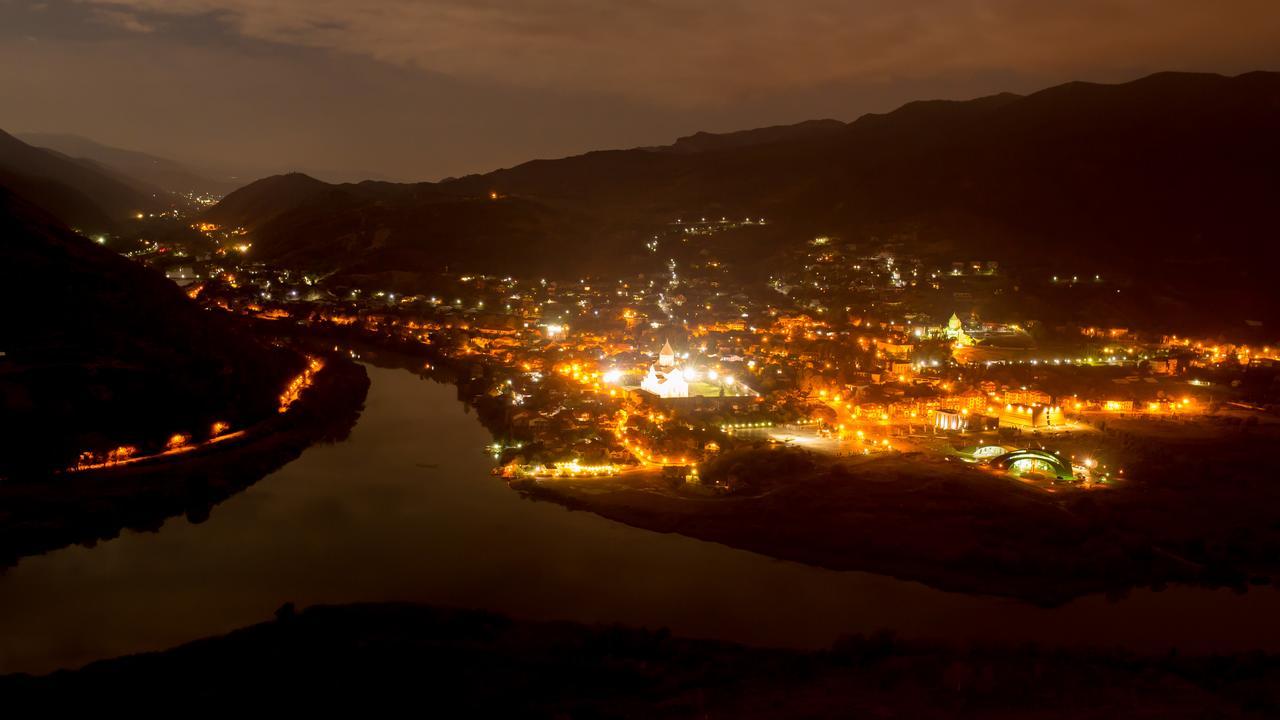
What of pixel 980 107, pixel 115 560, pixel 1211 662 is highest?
pixel 980 107

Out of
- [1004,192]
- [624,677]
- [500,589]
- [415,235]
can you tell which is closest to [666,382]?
[500,589]

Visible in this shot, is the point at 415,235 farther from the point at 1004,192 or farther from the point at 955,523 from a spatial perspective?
the point at 955,523

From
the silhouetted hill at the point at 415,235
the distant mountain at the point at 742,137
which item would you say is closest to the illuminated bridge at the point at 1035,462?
the silhouetted hill at the point at 415,235

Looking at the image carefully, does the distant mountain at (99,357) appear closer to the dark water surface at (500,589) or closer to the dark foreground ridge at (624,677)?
the dark water surface at (500,589)

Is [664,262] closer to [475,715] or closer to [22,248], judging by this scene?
[22,248]

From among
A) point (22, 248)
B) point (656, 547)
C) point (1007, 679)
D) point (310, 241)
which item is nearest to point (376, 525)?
point (656, 547)
